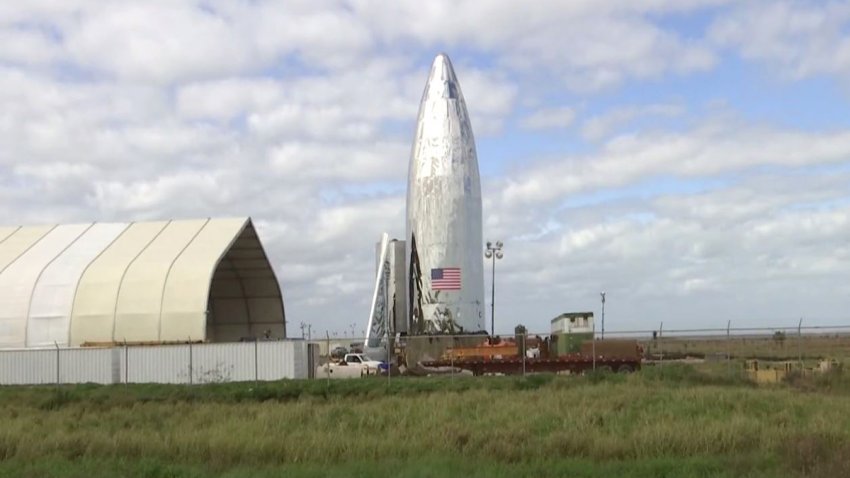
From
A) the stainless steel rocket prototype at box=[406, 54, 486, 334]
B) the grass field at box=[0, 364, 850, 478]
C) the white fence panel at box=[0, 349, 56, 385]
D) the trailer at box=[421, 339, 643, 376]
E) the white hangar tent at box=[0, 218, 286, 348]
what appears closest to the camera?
the grass field at box=[0, 364, 850, 478]

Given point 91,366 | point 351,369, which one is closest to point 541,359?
point 351,369

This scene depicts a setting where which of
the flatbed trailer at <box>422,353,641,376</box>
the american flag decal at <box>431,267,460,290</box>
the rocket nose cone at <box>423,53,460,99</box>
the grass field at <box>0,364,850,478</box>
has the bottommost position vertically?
the flatbed trailer at <box>422,353,641,376</box>

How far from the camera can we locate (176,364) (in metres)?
40.6

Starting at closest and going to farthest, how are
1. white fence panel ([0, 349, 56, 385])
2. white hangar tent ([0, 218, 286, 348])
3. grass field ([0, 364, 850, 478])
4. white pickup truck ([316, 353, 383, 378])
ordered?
1. grass field ([0, 364, 850, 478])
2. white fence panel ([0, 349, 56, 385])
3. white hangar tent ([0, 218, 286, 348])
4. white pickup truck ([316, 353, 383, 378])

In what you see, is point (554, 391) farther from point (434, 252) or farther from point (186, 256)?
point (434, 252)

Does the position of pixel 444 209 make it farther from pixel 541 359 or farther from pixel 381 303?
pixel 541 359

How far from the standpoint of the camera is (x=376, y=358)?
58.3 m

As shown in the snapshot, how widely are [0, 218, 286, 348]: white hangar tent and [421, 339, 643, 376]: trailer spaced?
39.1 ft

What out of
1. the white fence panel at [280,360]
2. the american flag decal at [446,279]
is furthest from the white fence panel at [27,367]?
the american flag decal at [446,279]

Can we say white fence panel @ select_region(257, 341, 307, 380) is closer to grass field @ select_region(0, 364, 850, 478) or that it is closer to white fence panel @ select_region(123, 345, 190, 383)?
white fence panel @ select_region(123, 345, 190, 383)

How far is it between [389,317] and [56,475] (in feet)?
155

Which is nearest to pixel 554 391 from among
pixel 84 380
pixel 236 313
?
pixel 84 380

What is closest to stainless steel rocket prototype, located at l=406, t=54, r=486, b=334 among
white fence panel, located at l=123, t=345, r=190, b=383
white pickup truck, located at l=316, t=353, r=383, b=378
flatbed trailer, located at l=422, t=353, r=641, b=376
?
white pickup truck, located at l=316, t=353, r=383, b=378

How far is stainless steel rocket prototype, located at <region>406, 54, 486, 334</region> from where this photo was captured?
184 ft
